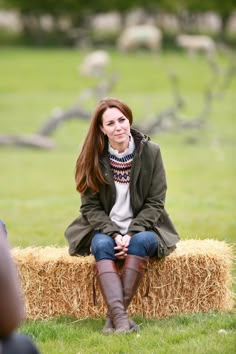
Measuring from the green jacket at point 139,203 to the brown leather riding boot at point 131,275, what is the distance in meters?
0.25

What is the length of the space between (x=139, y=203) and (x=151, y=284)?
56 centimetres

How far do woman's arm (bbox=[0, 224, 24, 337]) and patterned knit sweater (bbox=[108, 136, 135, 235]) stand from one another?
10.4ft

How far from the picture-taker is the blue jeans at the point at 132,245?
620 cm

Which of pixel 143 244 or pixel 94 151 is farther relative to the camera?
pixel 94 151

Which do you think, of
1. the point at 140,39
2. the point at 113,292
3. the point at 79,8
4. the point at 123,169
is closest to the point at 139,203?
the point at 123,169

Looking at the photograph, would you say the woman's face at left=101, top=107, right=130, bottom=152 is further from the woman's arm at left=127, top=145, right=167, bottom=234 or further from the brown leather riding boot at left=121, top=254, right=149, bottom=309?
the brown leather riding boot at left=121, top=254, right=149, bottom=309

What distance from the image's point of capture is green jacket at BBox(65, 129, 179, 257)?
21.1 ft

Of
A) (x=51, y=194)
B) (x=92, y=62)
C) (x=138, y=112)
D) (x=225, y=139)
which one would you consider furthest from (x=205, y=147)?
(x=51, y=194)

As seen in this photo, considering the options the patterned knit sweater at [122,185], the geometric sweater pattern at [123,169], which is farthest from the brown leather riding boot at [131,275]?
the geometric sweater pattern at [123,169]

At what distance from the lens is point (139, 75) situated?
40.8 m

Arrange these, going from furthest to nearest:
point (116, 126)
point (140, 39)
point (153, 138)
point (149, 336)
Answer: point (140, 39)
point (153, 138)
point (116, 126)
point (149, 336)

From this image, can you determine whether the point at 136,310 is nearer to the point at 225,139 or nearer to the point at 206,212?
the point at 206,212

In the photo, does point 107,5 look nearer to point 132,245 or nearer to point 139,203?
point 139,203

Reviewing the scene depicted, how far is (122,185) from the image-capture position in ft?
21.5
